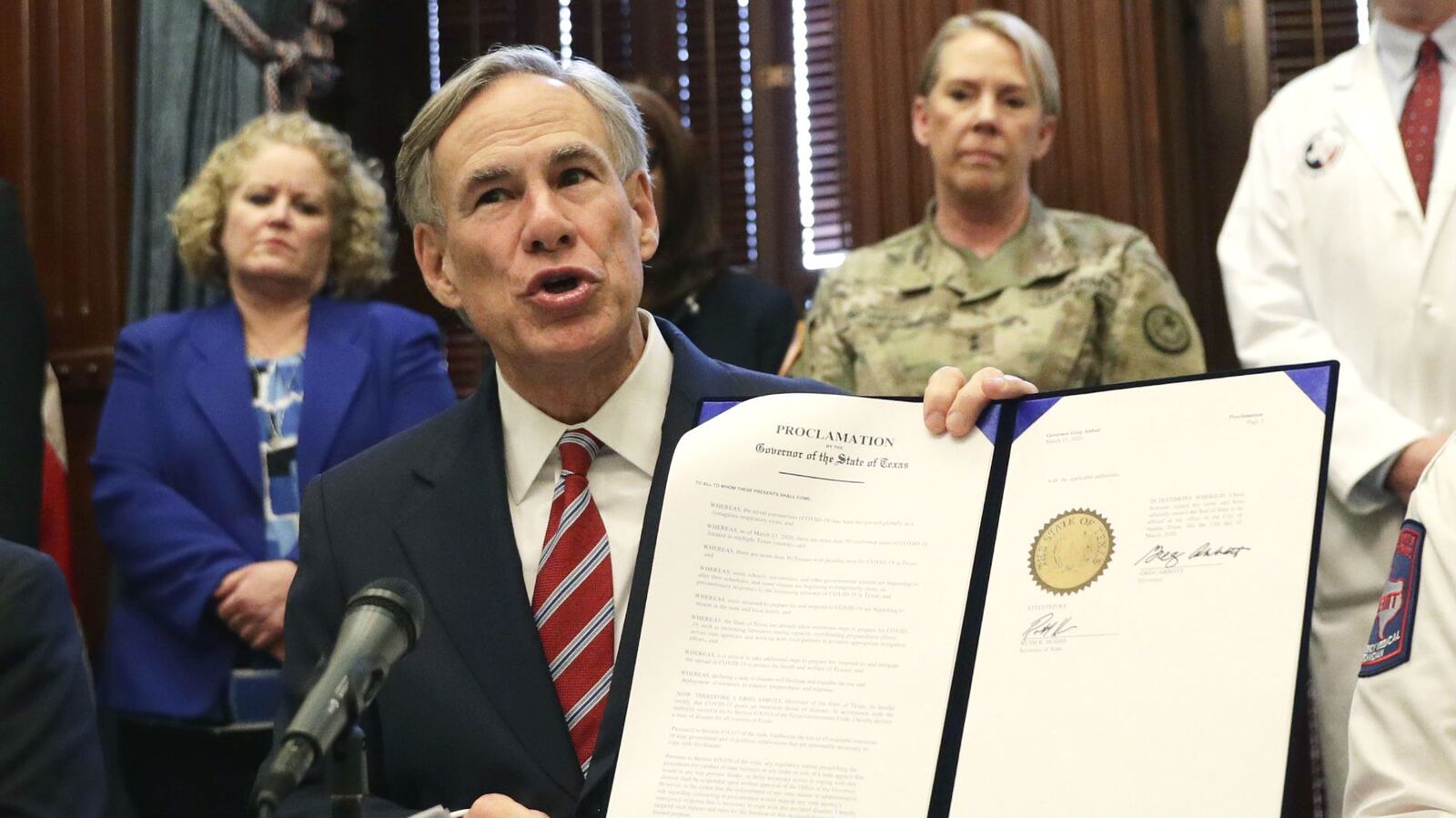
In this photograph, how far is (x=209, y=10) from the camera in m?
4.11

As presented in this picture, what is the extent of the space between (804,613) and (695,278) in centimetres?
207

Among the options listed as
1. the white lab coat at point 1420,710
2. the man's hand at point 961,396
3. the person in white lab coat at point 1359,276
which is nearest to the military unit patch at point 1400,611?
the white lab coat at point 1420,710

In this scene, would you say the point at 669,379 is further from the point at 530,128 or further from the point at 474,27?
the point at 474,27

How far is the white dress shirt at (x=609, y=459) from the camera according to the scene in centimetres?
204

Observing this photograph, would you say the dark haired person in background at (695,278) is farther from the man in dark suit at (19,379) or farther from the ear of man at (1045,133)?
the man in dark suit at (19,379)

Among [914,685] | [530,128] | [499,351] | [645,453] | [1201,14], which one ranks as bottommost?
[914,685]

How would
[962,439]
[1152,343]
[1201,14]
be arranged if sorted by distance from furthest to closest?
[1201,14] → [1152,343] → [962,439]

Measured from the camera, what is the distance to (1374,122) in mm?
3178

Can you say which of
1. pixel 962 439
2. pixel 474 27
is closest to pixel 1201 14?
pixel 474 27

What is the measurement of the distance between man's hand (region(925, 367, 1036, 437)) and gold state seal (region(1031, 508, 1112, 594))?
15 cm

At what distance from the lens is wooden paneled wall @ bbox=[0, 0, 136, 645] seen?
13.7 feet

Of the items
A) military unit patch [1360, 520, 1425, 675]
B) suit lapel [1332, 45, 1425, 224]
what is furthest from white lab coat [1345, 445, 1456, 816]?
suit lapel [1332, 45, 1425, 224]

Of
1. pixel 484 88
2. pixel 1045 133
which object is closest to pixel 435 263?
pixel 484 88

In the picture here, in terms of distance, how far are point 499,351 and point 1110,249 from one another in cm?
164
